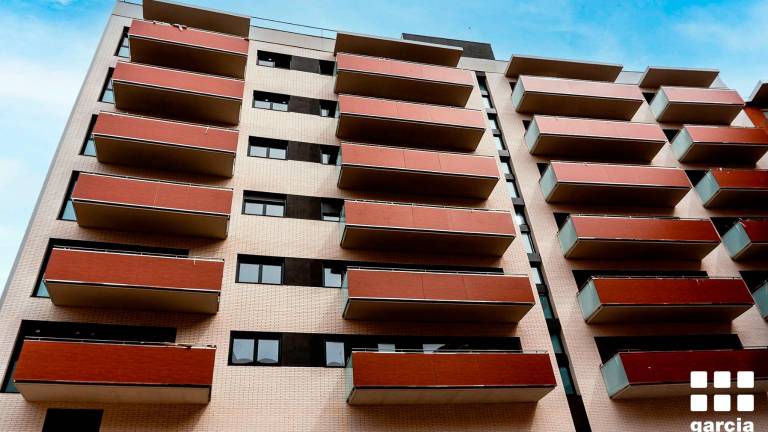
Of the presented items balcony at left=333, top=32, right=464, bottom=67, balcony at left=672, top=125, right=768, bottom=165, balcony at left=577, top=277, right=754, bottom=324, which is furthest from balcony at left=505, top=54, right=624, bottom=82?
balcony at left=577, top=277, right=754, bottom=324

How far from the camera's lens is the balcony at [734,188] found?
22.3 meters

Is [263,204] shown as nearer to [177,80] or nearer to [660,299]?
[177,80]

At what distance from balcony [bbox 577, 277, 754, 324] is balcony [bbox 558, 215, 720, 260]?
185 cm

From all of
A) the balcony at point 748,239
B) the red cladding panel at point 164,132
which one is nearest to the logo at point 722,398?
the balcony at point 748,239

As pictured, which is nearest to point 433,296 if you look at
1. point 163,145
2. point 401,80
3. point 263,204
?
point 263,204

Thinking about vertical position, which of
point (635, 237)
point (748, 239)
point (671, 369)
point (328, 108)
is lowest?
point (671, 369)

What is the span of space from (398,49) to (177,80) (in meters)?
11.5

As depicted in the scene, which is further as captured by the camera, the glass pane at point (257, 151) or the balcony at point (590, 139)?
the balcony at point (590, 139)

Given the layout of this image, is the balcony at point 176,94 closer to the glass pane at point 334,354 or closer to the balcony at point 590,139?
the glass pane at point 334,354

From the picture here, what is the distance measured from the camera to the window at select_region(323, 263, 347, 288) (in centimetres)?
1734

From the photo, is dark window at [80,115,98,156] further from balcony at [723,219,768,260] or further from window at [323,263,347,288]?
balcony at [723,219,768,260]

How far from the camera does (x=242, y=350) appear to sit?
49.8 ft

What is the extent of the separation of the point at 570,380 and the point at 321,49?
64.5 feet

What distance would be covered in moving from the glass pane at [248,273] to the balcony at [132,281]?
151cm
